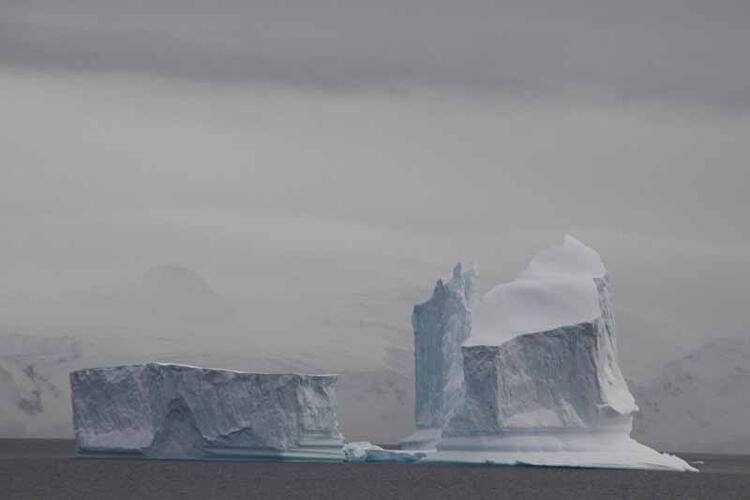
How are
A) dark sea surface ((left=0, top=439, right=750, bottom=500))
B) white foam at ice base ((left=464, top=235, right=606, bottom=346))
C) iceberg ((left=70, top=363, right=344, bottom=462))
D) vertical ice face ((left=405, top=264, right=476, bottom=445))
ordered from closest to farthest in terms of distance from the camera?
dark sea surface ((left=0, top=439, right=750, bottom=500)) < white foam at ice base ((left=464, top=235, right=606, bottom=346)) < iceberg ((left=70, top=363, right=344, bottom=462)) < vertical ice face ((left=405, top=264, right=476, bottom=445))

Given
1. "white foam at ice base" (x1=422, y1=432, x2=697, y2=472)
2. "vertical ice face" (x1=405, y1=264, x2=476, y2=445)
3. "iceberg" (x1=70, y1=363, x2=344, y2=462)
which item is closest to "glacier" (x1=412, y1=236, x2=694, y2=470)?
"white foam at ice base" (x1=422, y1=432, x2=697, y2=472)

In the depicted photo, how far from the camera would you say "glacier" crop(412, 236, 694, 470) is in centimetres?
4097

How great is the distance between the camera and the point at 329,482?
43938 millimetres

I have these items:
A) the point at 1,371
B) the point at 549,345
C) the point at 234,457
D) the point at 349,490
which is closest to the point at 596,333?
the point at 549,345

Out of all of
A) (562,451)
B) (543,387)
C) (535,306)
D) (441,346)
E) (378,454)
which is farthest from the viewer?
(378,454)

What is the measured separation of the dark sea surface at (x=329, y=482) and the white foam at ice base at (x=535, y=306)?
386cm

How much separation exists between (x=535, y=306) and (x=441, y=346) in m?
5.57

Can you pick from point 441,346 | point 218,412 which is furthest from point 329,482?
point 441,346

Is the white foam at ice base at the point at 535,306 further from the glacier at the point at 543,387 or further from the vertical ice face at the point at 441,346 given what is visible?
the vertical ice face at the point at 441,346

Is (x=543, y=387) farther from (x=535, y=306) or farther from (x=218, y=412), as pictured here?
(x=218, y=412)

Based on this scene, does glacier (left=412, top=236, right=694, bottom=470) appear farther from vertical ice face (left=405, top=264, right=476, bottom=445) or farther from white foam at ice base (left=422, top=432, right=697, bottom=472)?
vertical ice face (left=405, top=264, right=476, bottom=445)

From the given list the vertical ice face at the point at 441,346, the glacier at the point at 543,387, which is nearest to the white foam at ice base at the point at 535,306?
the glacier at the point at 543,387

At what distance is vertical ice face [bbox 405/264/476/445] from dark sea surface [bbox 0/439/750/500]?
1.84 meters

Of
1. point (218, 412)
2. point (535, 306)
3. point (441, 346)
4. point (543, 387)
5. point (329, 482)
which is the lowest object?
point (329, 482)
